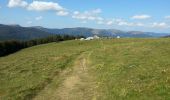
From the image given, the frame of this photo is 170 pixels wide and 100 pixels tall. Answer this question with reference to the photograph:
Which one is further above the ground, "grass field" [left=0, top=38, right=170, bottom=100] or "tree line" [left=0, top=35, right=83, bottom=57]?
"grass field" [left=0, top=38, right=170, bottom=100]

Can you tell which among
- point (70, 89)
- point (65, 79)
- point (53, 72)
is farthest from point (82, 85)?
point (53, 72)

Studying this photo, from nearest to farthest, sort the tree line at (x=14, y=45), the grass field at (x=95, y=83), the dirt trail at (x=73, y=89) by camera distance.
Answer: the grass field at (x=95, y=83) < the dirt trail at (x=73, y=89) < the tree line at (x=14, y=45)

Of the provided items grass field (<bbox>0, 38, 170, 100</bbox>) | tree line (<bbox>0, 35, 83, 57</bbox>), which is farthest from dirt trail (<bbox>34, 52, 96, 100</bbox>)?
tree line (<bbox>0, 35, 83, 57</bbox>)

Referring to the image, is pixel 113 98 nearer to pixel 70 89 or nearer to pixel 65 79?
pixel 70 89

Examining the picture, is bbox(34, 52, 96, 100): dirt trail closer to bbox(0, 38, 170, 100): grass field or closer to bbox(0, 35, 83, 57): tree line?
bbox(0, 38, 170, 100): grass field

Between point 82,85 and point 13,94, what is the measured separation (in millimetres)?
5364

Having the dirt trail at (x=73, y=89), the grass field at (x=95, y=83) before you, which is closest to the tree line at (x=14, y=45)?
the grass field at (x=95, y=83)

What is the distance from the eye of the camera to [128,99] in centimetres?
2023

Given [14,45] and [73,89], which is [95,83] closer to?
[73,89]

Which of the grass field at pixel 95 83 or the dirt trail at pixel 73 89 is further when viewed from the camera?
the dirt trail at pixel 73 89

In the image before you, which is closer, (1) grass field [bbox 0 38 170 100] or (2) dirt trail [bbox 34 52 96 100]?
(1) grass field [bbox 0 38 170 100]

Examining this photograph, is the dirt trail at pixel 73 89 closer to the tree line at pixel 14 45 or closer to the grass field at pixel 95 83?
the grass field at pixel 95 83

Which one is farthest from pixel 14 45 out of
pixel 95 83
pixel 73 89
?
pixel 73 89

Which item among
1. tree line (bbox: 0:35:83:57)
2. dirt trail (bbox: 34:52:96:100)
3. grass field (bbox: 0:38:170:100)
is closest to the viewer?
grass field (bbox: 0:38:170:100)
